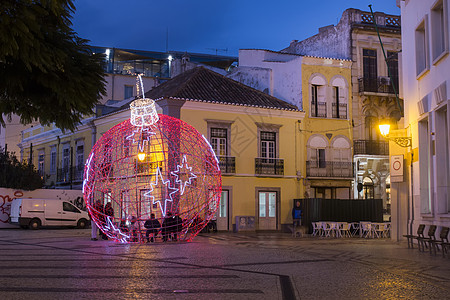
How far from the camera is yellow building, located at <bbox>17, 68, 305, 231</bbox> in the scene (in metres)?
29.6

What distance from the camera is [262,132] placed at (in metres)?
31.4

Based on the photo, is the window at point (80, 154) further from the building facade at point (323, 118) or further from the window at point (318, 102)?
the window at point (318, 102)

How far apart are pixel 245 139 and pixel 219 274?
65.9ft

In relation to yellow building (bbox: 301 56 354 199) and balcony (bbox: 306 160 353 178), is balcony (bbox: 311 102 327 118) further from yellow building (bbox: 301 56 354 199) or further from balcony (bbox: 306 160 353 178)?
balcony (bbox: 306 160 353 178)

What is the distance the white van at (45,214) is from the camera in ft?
99.7

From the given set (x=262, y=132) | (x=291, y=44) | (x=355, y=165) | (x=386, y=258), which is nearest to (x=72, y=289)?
(x=386, y=258)

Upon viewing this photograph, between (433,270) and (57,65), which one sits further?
(433,270)

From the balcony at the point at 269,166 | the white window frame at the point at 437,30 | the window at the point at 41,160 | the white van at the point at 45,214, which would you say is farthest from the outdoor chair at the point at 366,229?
the window at the point at 41,160

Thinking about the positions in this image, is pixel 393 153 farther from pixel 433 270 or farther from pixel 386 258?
pixel 433 270

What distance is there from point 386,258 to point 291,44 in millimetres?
28089

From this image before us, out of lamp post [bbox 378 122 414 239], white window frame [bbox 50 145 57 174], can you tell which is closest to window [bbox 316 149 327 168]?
lamp post [bbox 378 122 414 239]

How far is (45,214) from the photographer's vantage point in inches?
1232

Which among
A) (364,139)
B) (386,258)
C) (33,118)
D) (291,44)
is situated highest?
(291,44)

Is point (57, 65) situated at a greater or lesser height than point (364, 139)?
lesser
